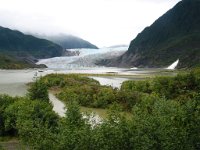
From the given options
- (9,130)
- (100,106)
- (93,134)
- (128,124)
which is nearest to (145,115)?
(128,124)

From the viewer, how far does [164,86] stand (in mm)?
56344

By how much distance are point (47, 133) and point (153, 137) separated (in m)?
5.50

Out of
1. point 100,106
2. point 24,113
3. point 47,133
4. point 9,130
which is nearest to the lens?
point 47,133

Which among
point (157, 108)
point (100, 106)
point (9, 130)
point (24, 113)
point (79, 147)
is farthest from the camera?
point (100, 106)

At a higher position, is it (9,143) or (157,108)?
(157,108)

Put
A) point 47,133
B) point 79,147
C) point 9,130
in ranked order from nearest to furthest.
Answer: point 79,147
point 47,133
point 9,130

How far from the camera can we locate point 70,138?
21.1m

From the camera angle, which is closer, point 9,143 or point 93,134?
point 93,134

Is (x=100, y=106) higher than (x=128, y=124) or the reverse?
the reverse

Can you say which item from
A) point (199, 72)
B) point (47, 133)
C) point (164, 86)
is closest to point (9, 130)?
point (47, 133)

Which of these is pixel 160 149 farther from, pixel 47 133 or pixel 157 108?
pixel 47 133

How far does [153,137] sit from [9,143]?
16.4 metres

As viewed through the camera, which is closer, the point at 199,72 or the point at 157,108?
the point at 157,108

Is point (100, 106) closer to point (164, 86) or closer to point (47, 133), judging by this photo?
point (164, 86)
